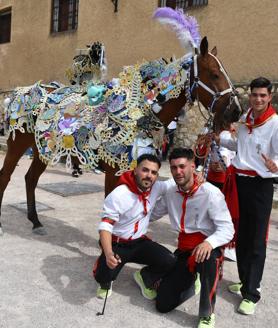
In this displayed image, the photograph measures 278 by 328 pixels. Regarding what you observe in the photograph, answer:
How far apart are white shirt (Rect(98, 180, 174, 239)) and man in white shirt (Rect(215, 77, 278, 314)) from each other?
0.58 meters

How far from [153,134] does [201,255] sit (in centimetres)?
133

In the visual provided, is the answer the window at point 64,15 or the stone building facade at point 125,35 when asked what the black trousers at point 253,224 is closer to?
the stone building facade at point 125,35

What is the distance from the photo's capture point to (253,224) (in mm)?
2871

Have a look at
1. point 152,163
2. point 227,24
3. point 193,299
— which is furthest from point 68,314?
point 227,24

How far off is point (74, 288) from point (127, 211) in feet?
2.57

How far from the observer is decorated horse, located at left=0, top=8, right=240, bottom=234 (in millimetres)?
3168

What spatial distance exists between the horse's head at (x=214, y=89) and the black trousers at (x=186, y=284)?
1.11 metres

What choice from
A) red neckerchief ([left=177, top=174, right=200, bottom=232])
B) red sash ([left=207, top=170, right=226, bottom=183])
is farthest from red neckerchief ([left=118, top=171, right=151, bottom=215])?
red sash ([left=207, top=170, right=226, bottom=183])

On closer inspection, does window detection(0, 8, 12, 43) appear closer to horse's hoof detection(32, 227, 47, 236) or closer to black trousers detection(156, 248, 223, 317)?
horse's hoof detection(32, 227, 47, 236)

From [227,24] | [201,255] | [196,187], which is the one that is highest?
[227,24]

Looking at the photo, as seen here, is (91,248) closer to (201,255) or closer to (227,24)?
(201,255)

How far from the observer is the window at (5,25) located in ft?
57.6

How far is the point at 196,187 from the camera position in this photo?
109 inches

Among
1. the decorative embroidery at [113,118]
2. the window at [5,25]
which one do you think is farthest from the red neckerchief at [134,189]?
the window at [5,25]
